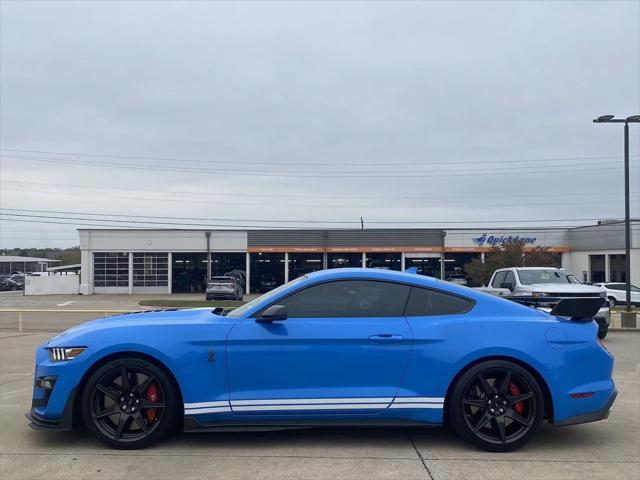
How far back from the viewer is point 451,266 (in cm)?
5094

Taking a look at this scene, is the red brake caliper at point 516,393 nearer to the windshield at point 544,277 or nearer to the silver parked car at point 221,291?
the windshield at point 544,277

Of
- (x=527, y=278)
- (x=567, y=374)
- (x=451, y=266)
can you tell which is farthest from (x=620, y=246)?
(x=567, y=374)

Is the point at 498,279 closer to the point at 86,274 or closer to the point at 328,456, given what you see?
the point at 328,456

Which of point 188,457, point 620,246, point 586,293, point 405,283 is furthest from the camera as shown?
point 620,246

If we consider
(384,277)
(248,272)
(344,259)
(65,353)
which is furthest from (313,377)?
(344,259)

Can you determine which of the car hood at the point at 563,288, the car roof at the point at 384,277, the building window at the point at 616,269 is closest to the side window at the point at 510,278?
the car hood at the point at 563,288

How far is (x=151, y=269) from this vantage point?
51.8m

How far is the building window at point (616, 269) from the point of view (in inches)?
1673

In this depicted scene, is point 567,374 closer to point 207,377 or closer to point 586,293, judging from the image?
point 207,377

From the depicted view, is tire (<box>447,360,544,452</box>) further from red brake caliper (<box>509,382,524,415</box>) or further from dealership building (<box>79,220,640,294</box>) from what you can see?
dealership building (<box>79,220,640,294</box>)

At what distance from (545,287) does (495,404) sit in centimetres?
974

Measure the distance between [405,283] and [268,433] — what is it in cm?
179

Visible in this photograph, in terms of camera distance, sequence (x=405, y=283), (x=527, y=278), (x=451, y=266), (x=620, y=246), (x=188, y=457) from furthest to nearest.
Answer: (x=451, y=266), (x=620, y=246), (x=527, y=278), (x=405, y=283), (x=188, y=457)

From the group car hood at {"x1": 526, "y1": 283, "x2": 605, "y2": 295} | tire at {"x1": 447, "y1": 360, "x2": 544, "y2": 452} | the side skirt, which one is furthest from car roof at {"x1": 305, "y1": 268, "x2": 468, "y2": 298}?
car hood at {"x1": 526, "y1": 283, "x2": 605, "y2": 295}
